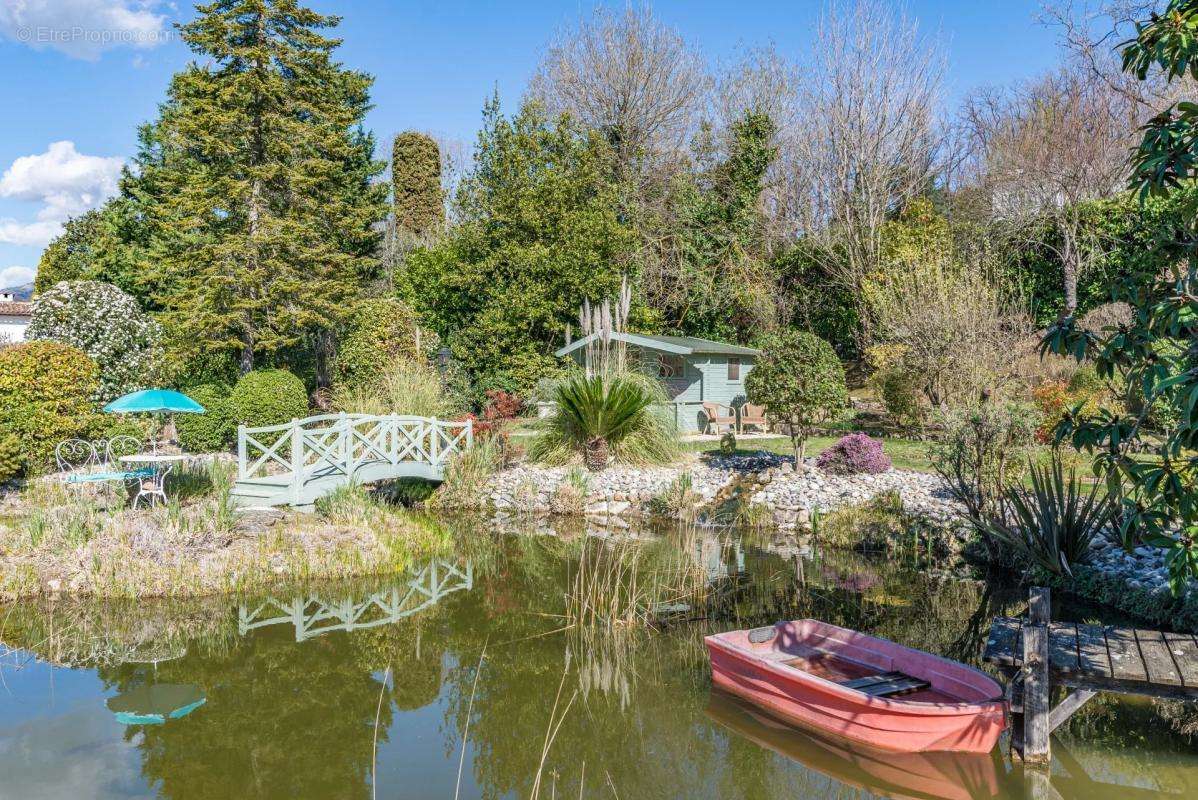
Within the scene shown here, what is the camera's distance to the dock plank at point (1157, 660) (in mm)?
4621

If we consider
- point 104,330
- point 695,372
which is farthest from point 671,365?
point 104,330

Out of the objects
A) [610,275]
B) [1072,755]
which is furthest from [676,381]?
[1072,755]

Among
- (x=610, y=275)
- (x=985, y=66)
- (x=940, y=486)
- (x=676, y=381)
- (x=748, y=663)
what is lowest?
(x=748, y=663)

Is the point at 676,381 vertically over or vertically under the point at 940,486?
over

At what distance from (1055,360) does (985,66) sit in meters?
12.8

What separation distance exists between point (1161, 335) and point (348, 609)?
7116mm

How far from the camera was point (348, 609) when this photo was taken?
321 inches

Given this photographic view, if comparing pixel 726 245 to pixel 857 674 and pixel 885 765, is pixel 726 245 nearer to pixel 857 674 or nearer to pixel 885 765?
pixel 857 674

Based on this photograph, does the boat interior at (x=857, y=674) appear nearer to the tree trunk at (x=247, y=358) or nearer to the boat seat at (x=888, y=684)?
the boat seat at (x=888, y=684)

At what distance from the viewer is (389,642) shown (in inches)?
286

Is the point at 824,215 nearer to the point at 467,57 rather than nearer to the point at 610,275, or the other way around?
the point at 610,275

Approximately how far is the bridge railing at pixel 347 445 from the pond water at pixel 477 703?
2.94 m

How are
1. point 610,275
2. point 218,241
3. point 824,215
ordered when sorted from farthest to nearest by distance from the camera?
point 824,215
point 610,275
point 218,241

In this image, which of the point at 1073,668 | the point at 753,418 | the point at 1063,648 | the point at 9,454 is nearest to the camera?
the point at 1073,668
